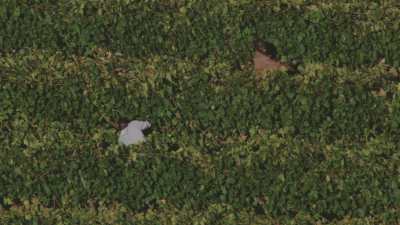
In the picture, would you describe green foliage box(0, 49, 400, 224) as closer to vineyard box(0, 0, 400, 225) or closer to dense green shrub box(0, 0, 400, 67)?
vineyard box(0, 0, 400, 225)

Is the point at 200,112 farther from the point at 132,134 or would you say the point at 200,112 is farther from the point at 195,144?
the point at 132,134

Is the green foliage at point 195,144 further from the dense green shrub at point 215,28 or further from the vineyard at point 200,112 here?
the dense green shrub at point 215,28

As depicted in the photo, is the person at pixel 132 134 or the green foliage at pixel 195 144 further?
the person at pixel 132 134

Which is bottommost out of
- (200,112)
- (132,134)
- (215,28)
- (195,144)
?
(195,144)

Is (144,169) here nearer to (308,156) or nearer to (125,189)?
(125,189)

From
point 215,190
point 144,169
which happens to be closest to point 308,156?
point 215,190

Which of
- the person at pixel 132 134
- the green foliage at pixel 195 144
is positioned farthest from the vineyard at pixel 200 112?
the person at pixel 132 134

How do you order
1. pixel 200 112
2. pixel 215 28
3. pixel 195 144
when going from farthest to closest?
pixel 215 28 → pixel 200 112 → pixel 195 144

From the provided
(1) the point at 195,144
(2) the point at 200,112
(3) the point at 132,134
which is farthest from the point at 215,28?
(3) the point at 132,134
